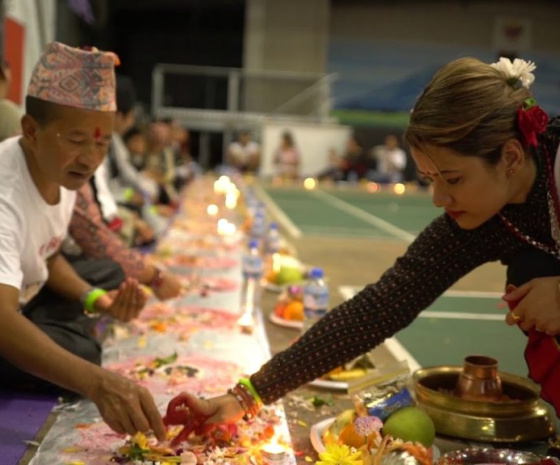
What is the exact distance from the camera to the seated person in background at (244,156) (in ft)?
59.7

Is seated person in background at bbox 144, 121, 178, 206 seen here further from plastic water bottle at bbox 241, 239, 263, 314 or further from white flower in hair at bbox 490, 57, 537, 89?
white flower in hair at bbox 490, 57, 537, 89

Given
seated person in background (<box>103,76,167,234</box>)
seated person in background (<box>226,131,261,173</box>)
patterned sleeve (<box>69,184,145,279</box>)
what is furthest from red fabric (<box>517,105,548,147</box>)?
seated person in background (<box>226,131,261,173</box>)

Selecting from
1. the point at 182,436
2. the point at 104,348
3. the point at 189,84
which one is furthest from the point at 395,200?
the point at 182,436

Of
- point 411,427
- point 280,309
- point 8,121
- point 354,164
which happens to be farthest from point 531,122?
point 354,164

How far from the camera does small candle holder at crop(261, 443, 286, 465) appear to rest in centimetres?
209

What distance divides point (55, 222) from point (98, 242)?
2.21 ft

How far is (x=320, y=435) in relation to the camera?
7.39 feet

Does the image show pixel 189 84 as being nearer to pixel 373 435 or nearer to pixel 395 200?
pixel 395 200

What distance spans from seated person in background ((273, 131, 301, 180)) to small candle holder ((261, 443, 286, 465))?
49.9 feet

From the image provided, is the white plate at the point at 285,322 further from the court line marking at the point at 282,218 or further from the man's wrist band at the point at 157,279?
the court line marking at the point at 282,218

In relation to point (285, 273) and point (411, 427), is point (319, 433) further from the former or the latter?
point (285, 273)

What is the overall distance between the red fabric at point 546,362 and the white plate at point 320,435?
304mm

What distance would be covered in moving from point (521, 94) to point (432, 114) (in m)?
0.22

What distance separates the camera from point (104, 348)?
3092 millimetres
